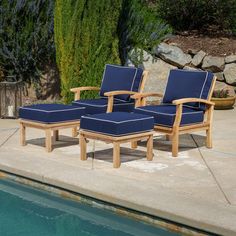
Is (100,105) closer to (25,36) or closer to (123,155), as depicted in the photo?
(123,155)

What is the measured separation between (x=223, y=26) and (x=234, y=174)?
24.2 ft

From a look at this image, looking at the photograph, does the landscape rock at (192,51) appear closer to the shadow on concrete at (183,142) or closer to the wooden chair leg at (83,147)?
the shadow on concrete at (183,142)

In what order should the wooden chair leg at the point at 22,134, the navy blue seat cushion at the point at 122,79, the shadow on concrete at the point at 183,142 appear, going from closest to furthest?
1. the wooden chair leg at the point at 22,134
2. the shadow on concrete at the point at 183,142
3. the navy blue seat cushion at the point at 122,79

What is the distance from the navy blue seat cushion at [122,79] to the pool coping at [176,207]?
2771 mm

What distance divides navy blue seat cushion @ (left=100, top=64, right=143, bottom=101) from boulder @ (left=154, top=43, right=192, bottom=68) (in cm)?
353

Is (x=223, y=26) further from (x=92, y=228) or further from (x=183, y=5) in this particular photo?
(x=92, y=228)

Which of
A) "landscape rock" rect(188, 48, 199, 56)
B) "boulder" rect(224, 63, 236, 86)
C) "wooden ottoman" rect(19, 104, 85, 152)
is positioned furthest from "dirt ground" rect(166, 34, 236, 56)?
"wooden ottoman" rect(19, 104, 85, 152)

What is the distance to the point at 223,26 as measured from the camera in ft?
41.2

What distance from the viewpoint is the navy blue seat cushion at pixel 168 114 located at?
647 centimetres

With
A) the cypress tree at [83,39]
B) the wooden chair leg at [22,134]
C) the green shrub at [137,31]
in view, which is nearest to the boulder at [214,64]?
the green shrub at [137,31]

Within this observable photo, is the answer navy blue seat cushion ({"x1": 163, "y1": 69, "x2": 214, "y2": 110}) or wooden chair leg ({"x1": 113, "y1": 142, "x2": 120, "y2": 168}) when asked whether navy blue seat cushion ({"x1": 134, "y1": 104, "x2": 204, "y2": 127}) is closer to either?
navy blue seat cushion ({"x1": 163, "y1": 69, "x2": 214, "y2": 110})

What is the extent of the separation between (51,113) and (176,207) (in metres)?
2.62

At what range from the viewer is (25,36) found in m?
10.7

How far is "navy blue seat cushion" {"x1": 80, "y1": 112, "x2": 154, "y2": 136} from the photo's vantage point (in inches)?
230
